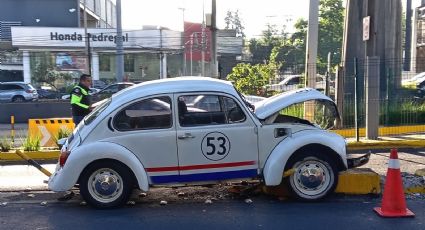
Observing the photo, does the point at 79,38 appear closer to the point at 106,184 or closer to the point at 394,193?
the point at 106,184

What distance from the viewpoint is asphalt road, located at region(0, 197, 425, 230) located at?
19.0 feet

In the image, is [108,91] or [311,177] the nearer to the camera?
[311,177]

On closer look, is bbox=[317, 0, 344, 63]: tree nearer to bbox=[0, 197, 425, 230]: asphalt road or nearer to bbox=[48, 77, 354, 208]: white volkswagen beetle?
bbox=[48, 77, 354, 208]: white volkswagen beetle

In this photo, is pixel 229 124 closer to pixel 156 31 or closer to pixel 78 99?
pixel 78 99

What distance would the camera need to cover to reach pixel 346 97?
14.3m

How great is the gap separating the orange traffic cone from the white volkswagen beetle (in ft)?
2.74

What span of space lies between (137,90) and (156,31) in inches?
1453

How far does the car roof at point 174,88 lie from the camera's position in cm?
662

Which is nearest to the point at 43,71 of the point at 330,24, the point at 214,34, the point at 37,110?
the point at 37,110

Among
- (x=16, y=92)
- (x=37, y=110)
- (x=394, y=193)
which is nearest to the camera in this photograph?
(x=394, y=193)

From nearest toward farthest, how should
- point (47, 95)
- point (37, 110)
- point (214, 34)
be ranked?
point (214, 34)
point (37, 110)
point (47, 95)

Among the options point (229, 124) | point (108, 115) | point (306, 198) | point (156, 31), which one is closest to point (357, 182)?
point (306, 198)

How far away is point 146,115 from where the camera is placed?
258 inches

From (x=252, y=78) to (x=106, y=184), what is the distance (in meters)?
11.0
